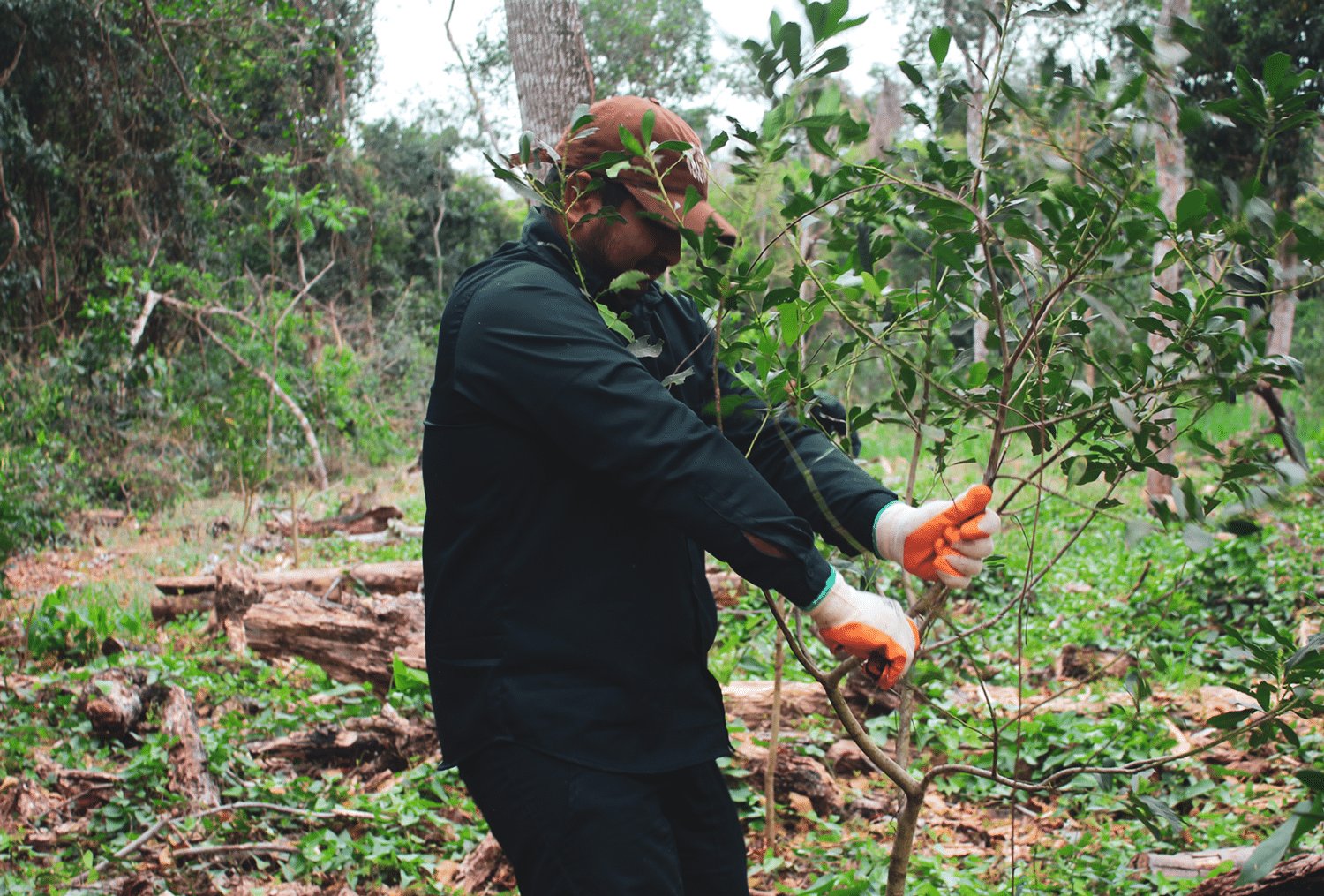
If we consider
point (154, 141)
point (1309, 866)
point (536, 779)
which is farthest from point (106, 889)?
point (154, 141)

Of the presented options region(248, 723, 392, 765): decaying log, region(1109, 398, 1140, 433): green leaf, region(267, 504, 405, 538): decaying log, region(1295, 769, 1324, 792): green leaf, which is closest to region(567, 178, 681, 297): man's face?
region(1109, 398, 1140, 433): green leaf

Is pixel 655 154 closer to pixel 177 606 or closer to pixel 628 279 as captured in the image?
pixel 628 279

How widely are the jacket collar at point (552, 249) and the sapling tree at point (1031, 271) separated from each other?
0.04 m

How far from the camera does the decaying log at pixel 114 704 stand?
11.8 ft

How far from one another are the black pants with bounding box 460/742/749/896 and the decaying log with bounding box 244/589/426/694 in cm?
261

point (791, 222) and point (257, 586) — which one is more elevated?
point (791, 222)

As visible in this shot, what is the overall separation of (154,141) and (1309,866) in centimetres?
1349

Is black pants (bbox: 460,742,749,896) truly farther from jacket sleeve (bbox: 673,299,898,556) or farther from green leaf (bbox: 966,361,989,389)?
green leaf (bbox: 966,361,989,389)

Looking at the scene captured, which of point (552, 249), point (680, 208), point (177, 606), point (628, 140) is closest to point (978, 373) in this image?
point (680, 208)

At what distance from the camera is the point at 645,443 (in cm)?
140

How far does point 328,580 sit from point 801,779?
3.74 metres

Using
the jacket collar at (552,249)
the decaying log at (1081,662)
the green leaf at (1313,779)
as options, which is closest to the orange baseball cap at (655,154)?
the jacket collar at (552,249)

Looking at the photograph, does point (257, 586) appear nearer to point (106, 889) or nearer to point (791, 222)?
point (106, 889)

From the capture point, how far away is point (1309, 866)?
5.93 ft
